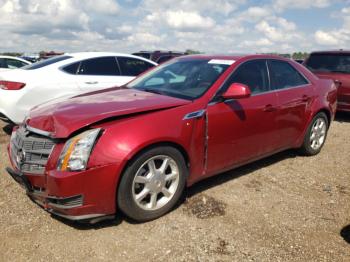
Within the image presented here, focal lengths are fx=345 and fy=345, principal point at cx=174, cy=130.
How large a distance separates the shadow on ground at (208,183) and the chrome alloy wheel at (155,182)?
26cm

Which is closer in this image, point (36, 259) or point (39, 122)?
point (36, 259)

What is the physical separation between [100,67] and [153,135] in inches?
163

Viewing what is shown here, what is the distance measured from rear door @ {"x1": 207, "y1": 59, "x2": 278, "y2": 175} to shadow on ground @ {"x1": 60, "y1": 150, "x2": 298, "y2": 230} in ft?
1.29

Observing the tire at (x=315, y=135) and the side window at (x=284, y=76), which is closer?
the side window at (x=284, y=76)

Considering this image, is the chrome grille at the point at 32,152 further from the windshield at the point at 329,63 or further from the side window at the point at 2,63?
the side window at the point at 2,63

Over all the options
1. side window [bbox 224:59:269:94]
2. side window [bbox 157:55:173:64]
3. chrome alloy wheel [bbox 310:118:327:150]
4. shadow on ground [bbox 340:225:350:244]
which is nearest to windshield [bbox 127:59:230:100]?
side window [bbox 224:59:269:94]

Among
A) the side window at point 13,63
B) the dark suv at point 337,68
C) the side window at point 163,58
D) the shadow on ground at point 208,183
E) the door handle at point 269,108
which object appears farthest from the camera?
the side window at point 163,58

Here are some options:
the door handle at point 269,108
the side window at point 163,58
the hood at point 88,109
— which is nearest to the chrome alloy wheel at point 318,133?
the door handle at point 269,108

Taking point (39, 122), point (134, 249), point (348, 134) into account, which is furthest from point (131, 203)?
point (348, 134)

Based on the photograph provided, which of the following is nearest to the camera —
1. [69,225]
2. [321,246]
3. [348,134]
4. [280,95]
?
[321,246]

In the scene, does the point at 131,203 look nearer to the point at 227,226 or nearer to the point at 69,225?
the point at 69,225

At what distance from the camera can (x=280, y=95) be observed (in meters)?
4.47

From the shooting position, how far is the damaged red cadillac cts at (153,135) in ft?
9.44

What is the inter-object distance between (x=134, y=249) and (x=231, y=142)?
1610 millimetres
